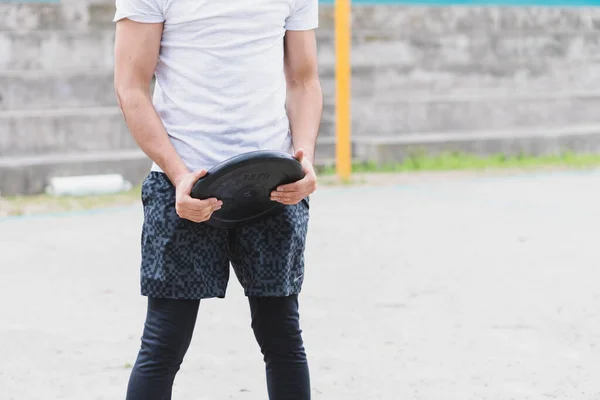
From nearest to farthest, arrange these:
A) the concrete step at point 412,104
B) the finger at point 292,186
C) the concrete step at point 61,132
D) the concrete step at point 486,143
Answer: the finger at point 292,186 < the concrete step at point 61,132 < the concrete step at point 412,104 < the concrete step at point 486,143

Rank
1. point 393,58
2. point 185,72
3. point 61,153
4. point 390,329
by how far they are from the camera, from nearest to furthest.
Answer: point 185,72
point 390,329
point 61,153
point 393,58

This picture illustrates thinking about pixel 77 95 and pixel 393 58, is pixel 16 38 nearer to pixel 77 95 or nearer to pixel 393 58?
pixel 77 95

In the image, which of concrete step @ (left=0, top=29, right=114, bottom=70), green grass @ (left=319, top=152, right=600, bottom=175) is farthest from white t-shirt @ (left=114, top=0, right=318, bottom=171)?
concrete step @ (left=0, top=29, right=114, bottom=70)

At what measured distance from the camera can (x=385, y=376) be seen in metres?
3.93

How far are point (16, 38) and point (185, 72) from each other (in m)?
7.83

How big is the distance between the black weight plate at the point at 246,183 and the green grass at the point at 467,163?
24.1ft

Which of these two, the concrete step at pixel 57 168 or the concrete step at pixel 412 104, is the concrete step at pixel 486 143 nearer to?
the concrete step at pixel 412 104

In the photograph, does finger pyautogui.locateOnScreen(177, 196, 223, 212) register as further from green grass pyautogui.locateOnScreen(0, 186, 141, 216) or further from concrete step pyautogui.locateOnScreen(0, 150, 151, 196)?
concrete step pyautogui.locateOnScreen(0, 150, 151, 196)

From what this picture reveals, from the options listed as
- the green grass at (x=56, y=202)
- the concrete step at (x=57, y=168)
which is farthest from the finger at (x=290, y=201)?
the concrete step at (x=57, y=168)

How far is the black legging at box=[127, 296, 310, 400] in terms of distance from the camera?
252 cm

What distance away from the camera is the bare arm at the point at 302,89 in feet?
8.64

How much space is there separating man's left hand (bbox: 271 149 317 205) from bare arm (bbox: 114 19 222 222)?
0.50 feet

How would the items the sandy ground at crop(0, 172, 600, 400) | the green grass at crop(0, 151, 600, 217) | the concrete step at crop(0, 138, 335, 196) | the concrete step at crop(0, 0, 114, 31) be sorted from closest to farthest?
the sandy ground at crop(0, 172, 600, 400), the green grass at crop(0, 151, 600, 217), the concrete step at crop(0, 138, 335, 196), the concrete step at crop(0, 0, 114, 31)

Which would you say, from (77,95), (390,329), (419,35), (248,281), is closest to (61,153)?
(77,95)
